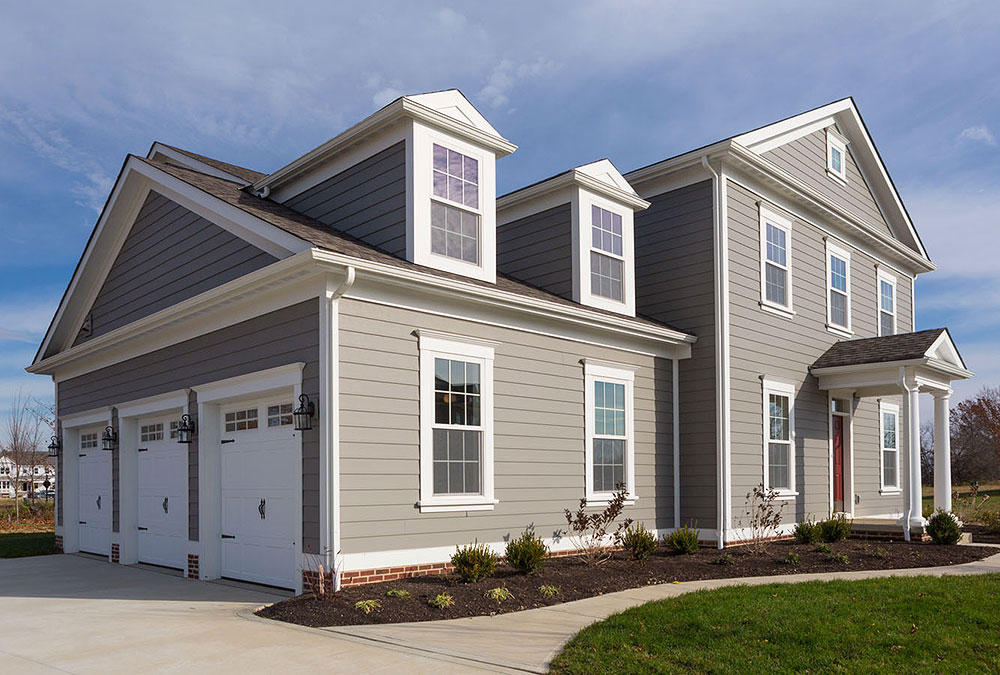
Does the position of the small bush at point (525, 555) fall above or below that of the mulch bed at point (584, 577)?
above

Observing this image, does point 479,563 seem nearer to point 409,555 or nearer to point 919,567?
point 409,555

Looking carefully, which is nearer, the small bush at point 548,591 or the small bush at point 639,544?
the small bush at point 548,591

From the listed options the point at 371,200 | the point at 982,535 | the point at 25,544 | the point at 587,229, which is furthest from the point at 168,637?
the point at 982,535

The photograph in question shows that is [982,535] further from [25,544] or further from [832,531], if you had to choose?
[25,544]

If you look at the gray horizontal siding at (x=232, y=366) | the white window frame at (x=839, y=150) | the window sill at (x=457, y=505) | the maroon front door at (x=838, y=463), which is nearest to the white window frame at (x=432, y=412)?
the window sill at (x=457, y=505)

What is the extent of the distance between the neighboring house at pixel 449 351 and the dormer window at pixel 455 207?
4cm

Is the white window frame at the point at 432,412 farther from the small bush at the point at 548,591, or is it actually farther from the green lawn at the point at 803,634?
the green lawn at the point at 803,634

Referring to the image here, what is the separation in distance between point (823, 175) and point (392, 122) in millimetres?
10749

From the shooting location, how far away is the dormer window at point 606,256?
14.4 meters

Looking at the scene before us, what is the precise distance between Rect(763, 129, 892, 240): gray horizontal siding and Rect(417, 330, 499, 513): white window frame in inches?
319

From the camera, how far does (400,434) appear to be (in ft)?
33.4

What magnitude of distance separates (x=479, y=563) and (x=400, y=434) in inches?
70.8

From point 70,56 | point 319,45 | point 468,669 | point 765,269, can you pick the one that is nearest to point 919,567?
point 765,269

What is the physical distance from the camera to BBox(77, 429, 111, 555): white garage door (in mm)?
15273
